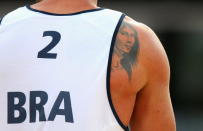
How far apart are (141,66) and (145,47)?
8 centimetres

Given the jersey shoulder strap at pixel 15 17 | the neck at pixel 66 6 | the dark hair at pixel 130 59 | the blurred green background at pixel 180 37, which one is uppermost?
the neck at pixel 66 6

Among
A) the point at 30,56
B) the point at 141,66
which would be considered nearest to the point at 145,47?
the point at 141,66

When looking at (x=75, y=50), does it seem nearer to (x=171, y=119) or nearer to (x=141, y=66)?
(x=141, y=66)

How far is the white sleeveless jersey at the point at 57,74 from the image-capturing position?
8.59 feet

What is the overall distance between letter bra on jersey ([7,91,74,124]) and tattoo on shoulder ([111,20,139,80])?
232mm

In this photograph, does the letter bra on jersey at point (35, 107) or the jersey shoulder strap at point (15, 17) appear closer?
the letter bra on jersey at point (35, 107)

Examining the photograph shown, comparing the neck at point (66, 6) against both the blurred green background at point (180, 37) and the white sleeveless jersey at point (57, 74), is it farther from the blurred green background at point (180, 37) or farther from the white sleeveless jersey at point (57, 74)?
the blurred green background at point (180, 37)

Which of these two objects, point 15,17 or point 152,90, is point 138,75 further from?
point 15,17

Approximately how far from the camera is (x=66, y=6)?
8.99ft

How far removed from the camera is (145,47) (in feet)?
8.85

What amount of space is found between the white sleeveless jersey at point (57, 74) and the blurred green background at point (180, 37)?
29.6 feet

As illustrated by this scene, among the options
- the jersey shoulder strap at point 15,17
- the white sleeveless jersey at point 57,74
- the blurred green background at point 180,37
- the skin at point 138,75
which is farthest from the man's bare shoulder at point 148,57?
the blurred green background at point 180,37

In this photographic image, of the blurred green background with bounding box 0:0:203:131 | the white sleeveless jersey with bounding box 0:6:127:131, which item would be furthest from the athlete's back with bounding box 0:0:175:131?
the blurred green background with bounding box 0:0:203:131

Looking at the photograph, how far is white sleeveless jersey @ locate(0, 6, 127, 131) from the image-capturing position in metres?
2.62
